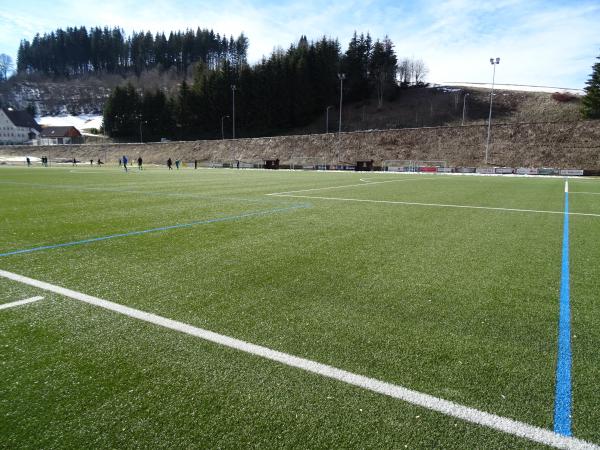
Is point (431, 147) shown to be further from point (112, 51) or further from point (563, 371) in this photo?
point (112, 51)

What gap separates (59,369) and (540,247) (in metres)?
6.96

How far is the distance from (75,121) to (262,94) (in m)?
89.7

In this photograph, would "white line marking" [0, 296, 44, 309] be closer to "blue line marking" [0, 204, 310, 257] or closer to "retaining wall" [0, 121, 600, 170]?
"blue line marking" [0, 204, 310, 257]

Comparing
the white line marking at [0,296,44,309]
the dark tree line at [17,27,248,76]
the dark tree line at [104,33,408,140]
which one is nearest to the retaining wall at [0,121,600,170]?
the dark tree line at [104,33,408,140]

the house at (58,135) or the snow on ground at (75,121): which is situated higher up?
the snow on ground at (75,121)

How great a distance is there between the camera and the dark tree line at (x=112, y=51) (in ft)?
472

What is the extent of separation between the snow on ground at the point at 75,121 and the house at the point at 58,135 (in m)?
13.6

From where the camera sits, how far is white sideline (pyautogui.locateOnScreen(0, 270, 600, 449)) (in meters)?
1.95

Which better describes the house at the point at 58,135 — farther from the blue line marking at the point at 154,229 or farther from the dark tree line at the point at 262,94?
the blue line marking at the point at 154,229

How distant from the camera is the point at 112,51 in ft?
504

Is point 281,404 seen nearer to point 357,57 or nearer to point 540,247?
point 540,247

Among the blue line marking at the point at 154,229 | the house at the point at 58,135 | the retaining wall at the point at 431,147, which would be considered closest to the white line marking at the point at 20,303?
the blue line marking at the point at 154,229

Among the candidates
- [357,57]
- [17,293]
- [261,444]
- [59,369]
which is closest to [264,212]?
[17,293]

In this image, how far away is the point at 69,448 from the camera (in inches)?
72.2
